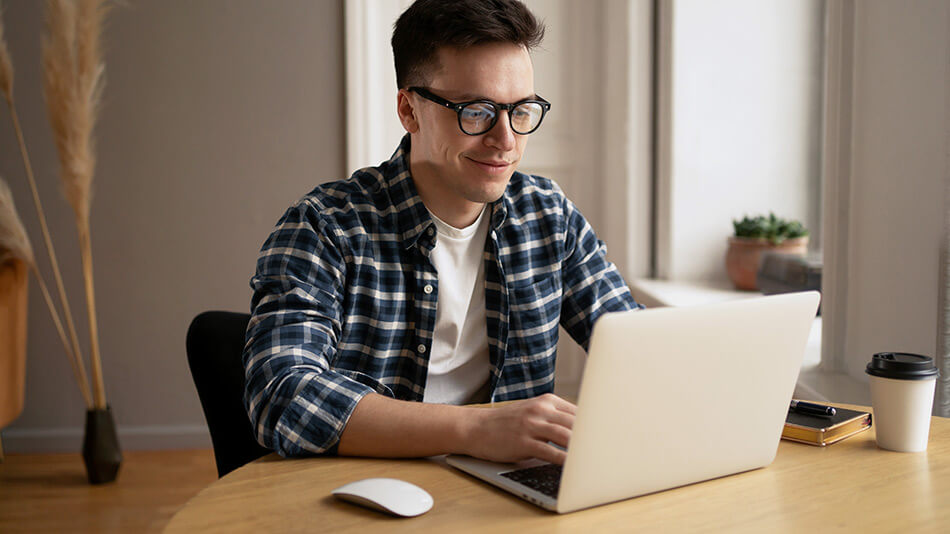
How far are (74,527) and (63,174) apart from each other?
114 cm

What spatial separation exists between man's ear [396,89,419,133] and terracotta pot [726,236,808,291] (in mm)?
1549

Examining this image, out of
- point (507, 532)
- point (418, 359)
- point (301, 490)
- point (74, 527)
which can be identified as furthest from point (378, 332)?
point (74, 527)

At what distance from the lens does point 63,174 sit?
2.78m

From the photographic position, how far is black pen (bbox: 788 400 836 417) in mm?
1141

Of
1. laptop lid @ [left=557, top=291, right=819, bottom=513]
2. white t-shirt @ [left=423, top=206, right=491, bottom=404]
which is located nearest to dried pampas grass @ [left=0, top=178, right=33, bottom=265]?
white t-shirt @ [left=423, top=206, right=491, bottom=404]

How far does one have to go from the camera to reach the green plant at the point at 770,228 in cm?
264

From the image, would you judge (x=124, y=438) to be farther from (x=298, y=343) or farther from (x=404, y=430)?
(x=404, y=430)

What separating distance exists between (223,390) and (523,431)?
55 cm

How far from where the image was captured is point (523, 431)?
3.18 ft

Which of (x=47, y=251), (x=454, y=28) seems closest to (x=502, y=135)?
(x=454, y=28)

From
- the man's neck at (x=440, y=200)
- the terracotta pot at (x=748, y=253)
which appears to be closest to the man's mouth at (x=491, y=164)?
the man's neck at (x=440, y=200)

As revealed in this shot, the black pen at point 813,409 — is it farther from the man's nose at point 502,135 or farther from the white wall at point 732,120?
the white wall at point 732,120

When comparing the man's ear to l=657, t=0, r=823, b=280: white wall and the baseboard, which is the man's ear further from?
the baseboard

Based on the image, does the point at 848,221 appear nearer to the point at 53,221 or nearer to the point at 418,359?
the point at 418,359
